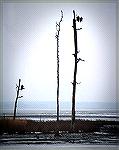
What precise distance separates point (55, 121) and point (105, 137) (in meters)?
0.76

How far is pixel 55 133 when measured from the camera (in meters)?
3.96

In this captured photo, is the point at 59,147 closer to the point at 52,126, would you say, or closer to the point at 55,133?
the point at 55,133

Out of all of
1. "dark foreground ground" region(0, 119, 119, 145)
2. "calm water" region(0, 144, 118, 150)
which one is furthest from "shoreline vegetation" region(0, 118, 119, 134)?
"calm water" region(0, 144, 118, 150)

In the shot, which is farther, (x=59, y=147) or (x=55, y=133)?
(x=55, y=133)

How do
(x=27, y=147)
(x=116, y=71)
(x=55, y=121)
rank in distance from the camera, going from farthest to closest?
(x=55, y=121), (x=116, y=71), (x=27, y=147)

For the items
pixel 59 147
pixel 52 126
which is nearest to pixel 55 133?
pixel 52 126

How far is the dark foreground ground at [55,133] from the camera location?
3789 mm

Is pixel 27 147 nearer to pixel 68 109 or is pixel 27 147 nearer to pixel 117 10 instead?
pixel 68 109

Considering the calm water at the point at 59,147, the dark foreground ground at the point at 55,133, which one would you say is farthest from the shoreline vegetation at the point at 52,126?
the calm water at the point at 59,147

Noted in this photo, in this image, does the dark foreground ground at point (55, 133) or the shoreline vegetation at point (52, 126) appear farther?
the shoreline vegetation at point (52, 126)

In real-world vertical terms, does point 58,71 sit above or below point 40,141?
above

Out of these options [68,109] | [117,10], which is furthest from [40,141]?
[117,10]

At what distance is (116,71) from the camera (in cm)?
Result: 384

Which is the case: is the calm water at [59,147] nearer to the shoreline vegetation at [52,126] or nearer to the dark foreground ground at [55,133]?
the dark foreground ground at [55,133]
